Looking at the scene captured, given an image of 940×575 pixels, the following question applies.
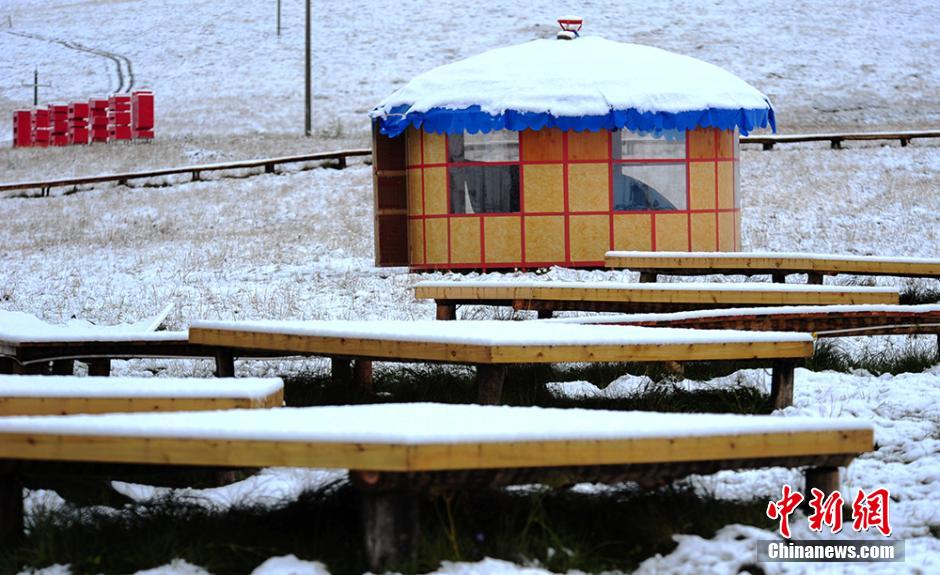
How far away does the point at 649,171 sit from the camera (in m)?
15.1

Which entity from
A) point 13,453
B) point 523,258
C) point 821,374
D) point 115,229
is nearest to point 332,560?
point 13,453

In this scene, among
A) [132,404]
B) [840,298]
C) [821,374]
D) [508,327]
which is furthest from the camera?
[840,298]

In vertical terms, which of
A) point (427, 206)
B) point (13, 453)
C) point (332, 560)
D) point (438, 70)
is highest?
point (438, 70)

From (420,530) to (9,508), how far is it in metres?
1.38

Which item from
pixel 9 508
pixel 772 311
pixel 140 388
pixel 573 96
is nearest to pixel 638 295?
pixel 772 311

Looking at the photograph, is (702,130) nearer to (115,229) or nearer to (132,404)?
(115,229)

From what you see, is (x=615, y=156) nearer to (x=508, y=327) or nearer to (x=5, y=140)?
(x=508, y=327)

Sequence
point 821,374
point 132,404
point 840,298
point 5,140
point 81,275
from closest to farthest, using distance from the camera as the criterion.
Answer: point 132,404 → point 821,374 → point 840,298 → point 81,275 → point 5,140

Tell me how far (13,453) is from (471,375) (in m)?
3.57

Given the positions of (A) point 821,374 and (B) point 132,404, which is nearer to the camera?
(B) point 132,404

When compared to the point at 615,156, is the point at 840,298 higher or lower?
lower

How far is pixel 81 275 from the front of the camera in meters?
14.9

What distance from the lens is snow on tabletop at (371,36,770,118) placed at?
563 inches

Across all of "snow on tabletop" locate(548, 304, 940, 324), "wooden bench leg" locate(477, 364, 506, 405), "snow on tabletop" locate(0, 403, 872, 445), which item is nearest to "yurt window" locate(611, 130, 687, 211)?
"snow on tabletop" locate(548, 304, 940, 324)
